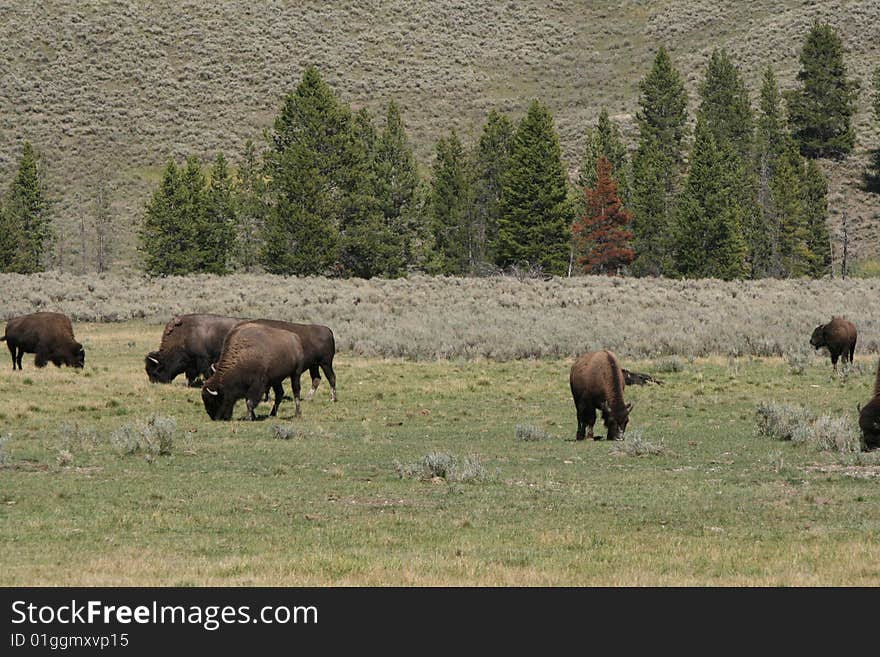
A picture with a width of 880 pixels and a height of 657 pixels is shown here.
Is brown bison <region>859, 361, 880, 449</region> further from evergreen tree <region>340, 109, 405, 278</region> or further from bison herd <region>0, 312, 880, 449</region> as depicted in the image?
evergreen tree <region>340, 109, 405, 278</region>

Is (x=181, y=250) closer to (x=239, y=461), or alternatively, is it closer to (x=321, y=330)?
(x=321, y=330)

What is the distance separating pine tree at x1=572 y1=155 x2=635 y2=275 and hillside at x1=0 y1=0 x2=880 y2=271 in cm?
2476

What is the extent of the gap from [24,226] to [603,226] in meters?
36.3

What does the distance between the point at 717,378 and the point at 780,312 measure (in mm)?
16006

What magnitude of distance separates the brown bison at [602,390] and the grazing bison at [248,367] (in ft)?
20.0

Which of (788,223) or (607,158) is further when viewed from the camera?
(607,158)

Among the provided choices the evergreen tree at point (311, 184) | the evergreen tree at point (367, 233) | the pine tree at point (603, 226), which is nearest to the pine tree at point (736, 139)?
the pine tree at point (603, 226)

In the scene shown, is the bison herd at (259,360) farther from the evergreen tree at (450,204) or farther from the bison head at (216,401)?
the evergreen tree at (450,204)

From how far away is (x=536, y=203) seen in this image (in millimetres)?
66875

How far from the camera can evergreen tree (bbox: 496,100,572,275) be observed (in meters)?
66.9

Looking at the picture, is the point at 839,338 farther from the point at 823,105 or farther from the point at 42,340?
the point at 823,105

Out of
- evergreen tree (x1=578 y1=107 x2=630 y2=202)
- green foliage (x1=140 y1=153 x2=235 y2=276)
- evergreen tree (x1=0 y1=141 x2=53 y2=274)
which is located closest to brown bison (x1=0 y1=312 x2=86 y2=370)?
green foliage (x1=140 y1=153 x2=235 y2=276)

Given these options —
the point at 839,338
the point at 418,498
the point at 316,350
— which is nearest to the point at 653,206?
the point at 839,338
